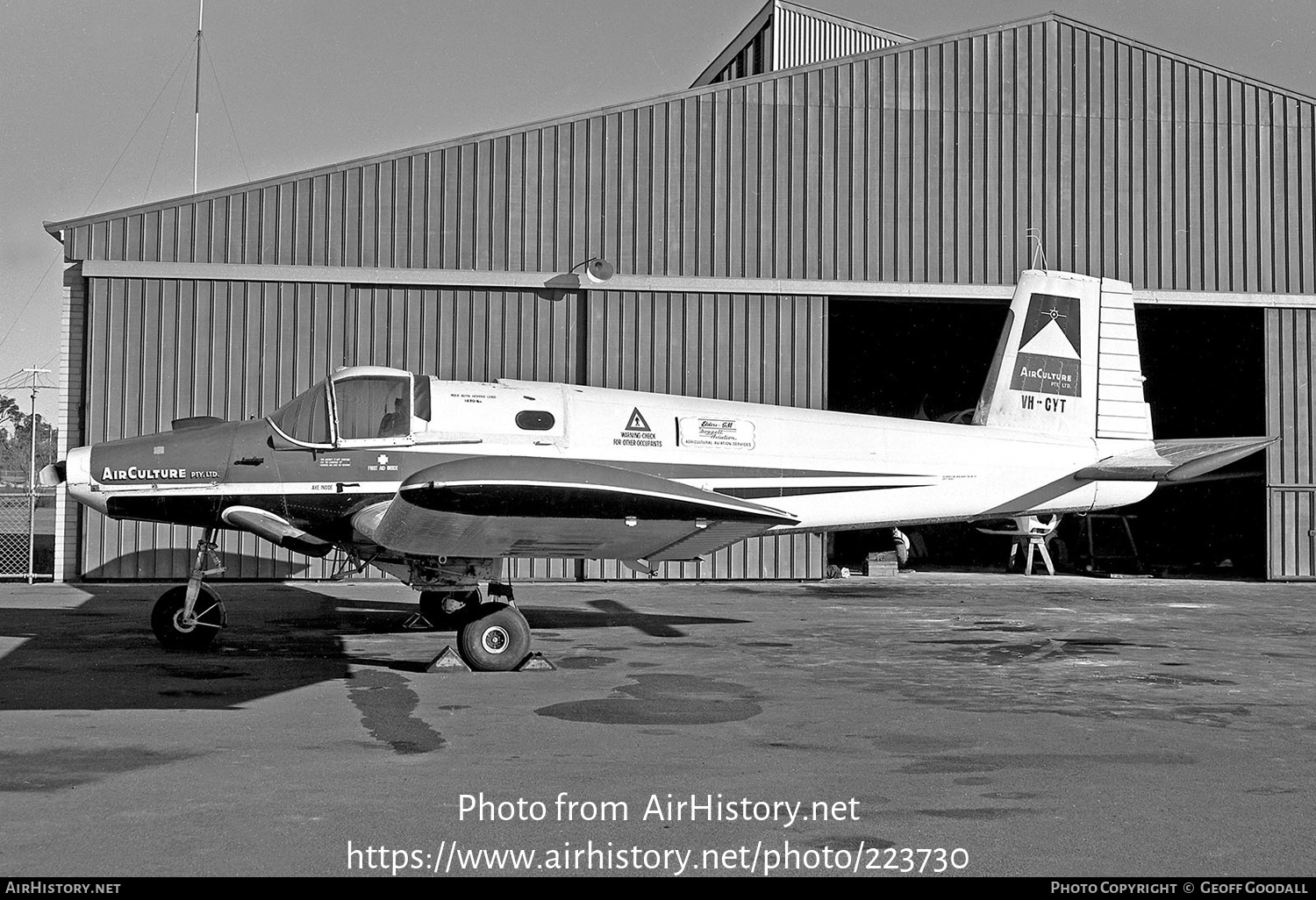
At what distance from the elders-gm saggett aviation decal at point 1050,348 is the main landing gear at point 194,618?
28.6ft

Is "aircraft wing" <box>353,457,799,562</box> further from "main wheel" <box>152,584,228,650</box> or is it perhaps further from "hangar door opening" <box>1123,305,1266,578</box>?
"hangar door opening" <box>1123,305,1266,578</box>

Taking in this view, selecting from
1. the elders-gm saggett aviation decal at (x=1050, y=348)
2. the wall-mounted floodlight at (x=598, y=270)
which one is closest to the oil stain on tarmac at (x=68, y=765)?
→ the elders-gm saggett aviation decal at (x=1050, y=348)

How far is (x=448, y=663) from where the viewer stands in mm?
9352

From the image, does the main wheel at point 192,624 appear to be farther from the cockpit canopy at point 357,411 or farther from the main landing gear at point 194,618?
the cockpit canopy at point 357,411

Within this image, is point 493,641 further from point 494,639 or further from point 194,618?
point 194,618

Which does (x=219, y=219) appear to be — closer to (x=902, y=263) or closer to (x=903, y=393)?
(x=902, y=263)

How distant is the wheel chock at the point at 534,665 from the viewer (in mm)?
9445

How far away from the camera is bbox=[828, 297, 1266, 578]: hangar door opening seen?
24.3 meters

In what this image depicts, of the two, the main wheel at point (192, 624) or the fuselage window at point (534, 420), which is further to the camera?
the fuselage window at point (534, 420)

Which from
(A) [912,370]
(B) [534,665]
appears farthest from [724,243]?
(A) [912,370]

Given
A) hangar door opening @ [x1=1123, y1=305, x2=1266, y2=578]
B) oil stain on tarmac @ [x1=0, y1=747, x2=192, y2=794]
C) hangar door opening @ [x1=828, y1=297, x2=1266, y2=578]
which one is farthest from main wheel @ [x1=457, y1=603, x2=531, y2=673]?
hangar door opening @ [x1=1123, y1=305, x2=1266, y2=578]

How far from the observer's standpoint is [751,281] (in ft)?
64.3

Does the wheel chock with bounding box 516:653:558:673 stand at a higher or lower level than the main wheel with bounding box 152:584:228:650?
lower

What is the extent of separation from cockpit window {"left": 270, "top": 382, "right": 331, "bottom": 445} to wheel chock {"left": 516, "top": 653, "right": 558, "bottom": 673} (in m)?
2.67
